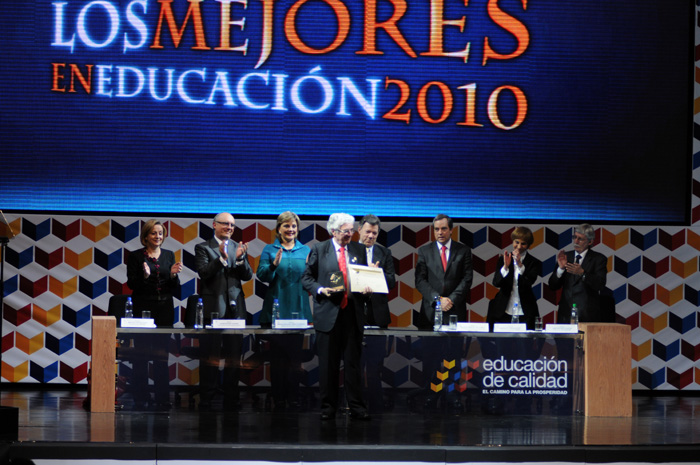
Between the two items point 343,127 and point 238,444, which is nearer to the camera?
point 238,444

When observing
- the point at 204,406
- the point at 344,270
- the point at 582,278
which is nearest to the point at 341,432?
the point at 344,270

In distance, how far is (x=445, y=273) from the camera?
26.5ft

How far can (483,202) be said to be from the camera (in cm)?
966

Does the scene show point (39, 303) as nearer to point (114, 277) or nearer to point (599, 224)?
point (114, 277)

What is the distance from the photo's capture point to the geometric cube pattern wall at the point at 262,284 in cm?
944

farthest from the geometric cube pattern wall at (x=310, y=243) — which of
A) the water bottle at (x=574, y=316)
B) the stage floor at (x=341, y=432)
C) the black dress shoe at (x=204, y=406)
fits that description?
the black dress shoe at (x=204, y=406)

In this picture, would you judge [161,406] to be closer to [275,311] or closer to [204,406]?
[204,406]

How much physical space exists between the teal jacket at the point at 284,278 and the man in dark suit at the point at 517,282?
5.24 feet

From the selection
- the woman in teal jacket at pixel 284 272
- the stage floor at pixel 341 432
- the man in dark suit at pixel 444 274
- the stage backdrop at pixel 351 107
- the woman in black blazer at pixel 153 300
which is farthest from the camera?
the stage backdrop at pixel 351 107

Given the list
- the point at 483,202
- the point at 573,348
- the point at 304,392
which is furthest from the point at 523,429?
the point at 483,202

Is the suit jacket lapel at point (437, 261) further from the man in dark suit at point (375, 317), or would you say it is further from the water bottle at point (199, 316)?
the water bottle at point (199, 316)

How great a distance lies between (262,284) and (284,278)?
1.72 meters

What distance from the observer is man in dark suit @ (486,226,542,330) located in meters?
8.05

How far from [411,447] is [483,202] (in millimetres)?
4032
